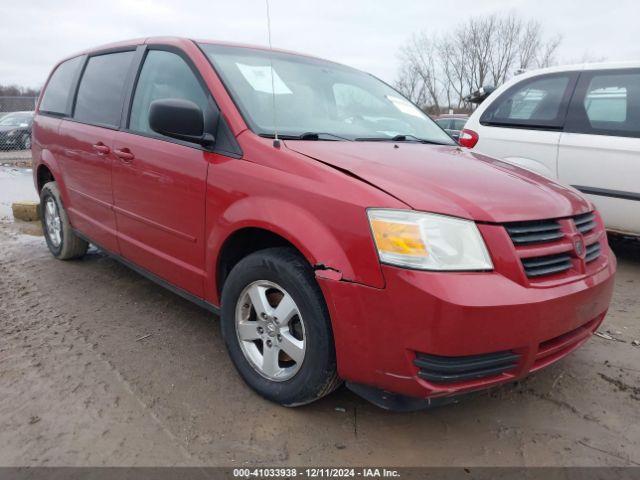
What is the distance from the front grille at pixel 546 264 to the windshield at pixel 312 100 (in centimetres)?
110

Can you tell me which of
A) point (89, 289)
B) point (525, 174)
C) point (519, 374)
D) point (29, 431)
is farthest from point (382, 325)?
point (89, 289)

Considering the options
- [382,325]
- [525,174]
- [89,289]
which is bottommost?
[89,289]

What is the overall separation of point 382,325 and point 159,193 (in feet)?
5.01

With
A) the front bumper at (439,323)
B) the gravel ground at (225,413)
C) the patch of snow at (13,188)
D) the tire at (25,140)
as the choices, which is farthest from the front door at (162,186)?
the tire at (25,140)

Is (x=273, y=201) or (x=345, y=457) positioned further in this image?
(x=273, y=201)

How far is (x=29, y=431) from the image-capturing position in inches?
80.0

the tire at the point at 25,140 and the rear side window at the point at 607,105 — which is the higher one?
the rear side window at the point at 607,105

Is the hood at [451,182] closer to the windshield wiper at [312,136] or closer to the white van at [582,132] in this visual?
the windshield wiper at [312,136]

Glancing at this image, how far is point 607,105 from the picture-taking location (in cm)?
423

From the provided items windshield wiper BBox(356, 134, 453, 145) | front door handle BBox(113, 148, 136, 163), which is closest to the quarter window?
windshield wiper BBox(356, 134, 453, 145)

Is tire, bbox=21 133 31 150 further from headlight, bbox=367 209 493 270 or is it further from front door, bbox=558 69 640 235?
→ headlight, bbox=367 209 493 270

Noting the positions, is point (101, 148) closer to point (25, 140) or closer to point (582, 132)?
point (582, 132)

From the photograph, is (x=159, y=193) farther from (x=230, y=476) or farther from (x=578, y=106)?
(x=578, y=106)

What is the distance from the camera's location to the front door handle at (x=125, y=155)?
2871 mm
